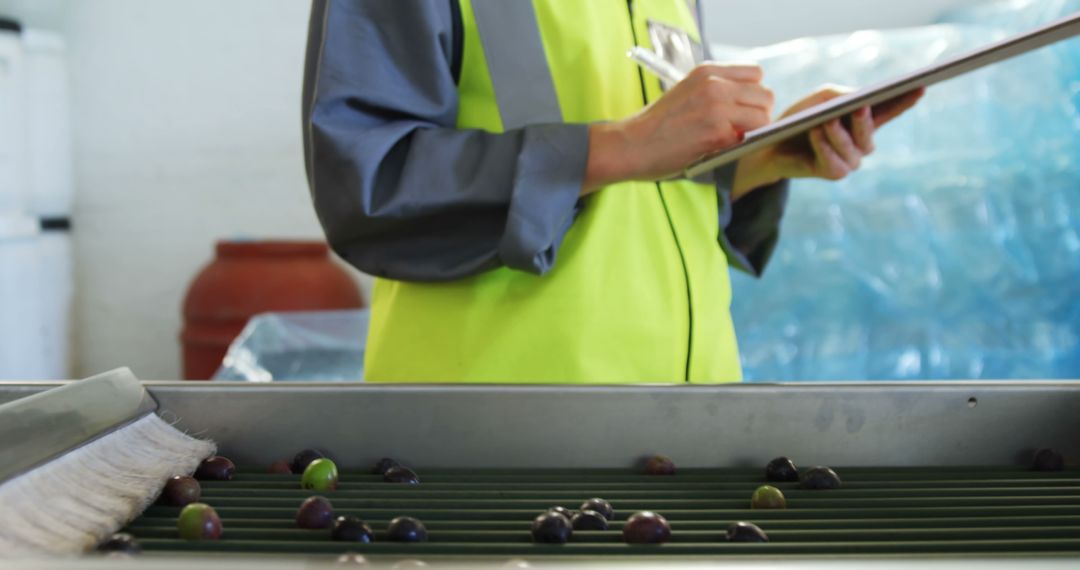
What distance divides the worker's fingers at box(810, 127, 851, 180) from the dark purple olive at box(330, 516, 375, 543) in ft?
2.48

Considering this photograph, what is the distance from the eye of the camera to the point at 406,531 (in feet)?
2.19

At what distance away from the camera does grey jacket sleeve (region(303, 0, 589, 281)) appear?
1066 mm

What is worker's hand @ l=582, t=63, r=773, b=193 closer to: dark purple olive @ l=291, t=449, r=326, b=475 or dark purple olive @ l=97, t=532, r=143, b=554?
dark purple olive @ l=291, t=449, r=326, b=475

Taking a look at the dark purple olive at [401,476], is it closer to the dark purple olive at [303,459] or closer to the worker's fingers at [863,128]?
the dark purple olive at [303,459]

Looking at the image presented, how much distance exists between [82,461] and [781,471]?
488 mm

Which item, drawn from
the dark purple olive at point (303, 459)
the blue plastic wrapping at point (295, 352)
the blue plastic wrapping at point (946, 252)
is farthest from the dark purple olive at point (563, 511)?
the blue plastic wrapping at point (295, 352)

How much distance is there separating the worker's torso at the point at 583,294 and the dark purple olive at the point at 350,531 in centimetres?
44

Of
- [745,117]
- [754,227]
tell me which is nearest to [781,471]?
[745,117]

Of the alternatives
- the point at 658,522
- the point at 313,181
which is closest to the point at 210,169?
the point at 313,181

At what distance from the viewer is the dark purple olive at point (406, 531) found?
0.66 m

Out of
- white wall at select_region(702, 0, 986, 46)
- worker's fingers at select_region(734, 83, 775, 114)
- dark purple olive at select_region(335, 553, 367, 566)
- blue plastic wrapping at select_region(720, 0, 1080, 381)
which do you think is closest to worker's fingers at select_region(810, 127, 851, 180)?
worker's fingers at select_region(734, 83, 775, 114)

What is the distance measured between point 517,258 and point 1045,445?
475 mm

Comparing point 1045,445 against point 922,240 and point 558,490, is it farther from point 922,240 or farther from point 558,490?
point 922,240

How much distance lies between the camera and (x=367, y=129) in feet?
3.56
